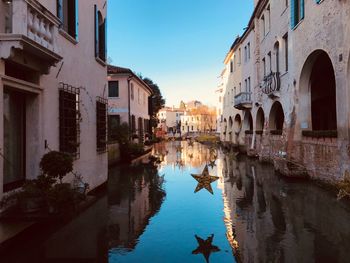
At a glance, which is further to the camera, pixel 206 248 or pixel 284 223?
pixel 284 223

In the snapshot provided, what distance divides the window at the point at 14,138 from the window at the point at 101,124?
4748mm

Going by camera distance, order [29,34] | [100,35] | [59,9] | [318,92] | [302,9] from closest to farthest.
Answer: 1. [29,34]
2. [59,9]
3. [100,35]
4. [302,9]
5. [318,92]

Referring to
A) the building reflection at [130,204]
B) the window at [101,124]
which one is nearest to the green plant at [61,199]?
the building reflection at [130,204]

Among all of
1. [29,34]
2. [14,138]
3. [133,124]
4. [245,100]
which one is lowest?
[14,138]

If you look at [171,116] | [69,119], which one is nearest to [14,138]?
[69,119]

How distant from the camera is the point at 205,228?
22.6ft

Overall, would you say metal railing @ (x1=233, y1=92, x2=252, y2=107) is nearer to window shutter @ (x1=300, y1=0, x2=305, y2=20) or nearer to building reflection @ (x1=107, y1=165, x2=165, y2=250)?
window shutter @ (x1=300, y1=0, x2=305, y2=20)

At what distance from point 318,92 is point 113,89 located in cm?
→ 1551

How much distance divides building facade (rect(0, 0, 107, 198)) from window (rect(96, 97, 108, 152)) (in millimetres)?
50

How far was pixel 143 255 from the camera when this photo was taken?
5379mm

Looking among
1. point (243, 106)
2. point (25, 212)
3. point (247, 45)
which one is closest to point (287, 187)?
point (25, 212)

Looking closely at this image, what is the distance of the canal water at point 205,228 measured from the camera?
538 centimetres

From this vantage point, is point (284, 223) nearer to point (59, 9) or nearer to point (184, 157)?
point (59, 9)

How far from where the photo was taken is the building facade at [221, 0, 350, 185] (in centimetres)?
1017
